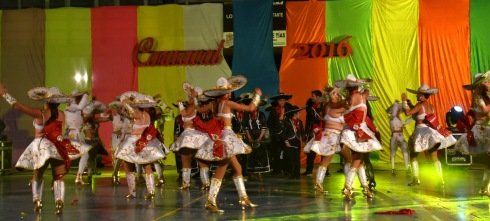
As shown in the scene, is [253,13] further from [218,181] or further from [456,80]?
[218,181]

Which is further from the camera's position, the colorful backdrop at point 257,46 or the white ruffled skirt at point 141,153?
the colorful backdrop at point 257,46

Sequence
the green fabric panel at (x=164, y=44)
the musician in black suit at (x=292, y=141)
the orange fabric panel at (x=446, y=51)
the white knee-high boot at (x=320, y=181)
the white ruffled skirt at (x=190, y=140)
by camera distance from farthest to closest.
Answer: the green fabric panel at (x=164, y=44), the orange fabric panel at (x=446, y=51), the musician in black suit at (x=292, y=141), the white ruffled skirt at (x=190, y=140), the white knee-high boot at (x=320, y=181)

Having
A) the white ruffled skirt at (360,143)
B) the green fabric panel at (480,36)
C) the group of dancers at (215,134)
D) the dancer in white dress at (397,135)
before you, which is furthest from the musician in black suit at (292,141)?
the green fabric panel at (480,36)

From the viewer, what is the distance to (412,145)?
12.1m

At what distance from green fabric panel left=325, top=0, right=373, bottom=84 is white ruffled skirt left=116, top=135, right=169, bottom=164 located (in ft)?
30.5

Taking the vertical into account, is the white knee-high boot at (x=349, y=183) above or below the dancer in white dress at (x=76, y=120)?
below

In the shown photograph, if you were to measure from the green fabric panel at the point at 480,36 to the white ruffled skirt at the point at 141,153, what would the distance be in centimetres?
1097

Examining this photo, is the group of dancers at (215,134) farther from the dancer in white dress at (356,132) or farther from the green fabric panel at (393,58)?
the green fabric panel at (393,58)

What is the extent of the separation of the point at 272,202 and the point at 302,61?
378 inches

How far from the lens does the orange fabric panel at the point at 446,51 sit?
A: 18.5 m

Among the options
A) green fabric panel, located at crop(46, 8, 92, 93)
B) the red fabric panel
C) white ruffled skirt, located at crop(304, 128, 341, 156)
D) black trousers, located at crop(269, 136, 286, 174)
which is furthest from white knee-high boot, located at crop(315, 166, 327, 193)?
green fabric panel, located at crop(46, 8, 92, 93)

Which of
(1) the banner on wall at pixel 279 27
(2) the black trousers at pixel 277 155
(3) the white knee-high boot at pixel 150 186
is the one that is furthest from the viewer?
(1) the banner on wall at pixel 279 27

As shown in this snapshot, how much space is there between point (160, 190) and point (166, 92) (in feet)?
25.1

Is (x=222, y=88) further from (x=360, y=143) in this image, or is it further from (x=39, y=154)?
(x=39, y=154)
